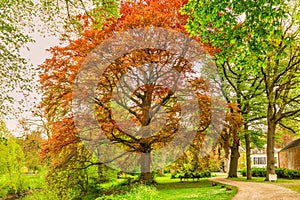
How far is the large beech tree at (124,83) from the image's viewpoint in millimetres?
14391

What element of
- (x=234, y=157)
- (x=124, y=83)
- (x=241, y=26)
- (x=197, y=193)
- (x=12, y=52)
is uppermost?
(x=241, y=26)

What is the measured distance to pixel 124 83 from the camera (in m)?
15.8

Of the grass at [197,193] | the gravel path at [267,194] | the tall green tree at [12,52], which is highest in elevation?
the tall green tree at [12,52]

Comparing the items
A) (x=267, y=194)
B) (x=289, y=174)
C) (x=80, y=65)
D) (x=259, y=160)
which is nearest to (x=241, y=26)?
(x=267, y=194)

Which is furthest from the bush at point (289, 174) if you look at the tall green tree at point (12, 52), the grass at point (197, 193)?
the tall green tree at point (12, 52)

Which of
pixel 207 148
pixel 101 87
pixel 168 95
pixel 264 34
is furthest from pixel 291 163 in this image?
pixel 264 34

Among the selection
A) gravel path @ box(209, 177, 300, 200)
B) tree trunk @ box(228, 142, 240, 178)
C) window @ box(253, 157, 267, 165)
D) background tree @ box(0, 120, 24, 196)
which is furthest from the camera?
window @ box(253, 157, 267, 165)

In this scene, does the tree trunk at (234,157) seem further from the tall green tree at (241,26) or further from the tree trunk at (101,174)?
the tall green tree at (241,26)

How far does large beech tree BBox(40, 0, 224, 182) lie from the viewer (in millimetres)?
14391

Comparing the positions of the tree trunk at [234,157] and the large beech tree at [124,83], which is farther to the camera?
the tree trunk at [234,157]

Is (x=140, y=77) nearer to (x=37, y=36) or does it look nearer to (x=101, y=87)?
(x=101, y=87)

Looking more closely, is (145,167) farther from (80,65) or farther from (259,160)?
(259,160)

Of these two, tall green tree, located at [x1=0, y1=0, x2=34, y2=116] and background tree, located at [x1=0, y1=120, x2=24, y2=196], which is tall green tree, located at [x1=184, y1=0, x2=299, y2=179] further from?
background tree, located at [x1=0, y1=120, x2=24, y2=196]

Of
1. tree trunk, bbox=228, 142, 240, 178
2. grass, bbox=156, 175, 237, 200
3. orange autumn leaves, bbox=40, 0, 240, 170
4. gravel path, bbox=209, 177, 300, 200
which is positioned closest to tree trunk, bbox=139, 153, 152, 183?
grass, bbox=156, 175, 237, 200
